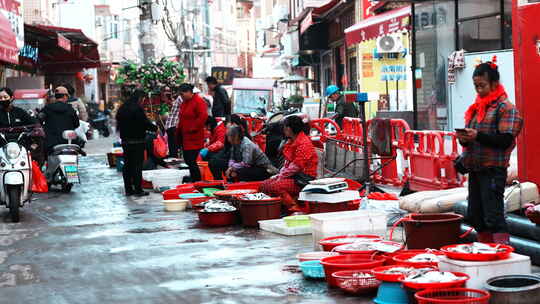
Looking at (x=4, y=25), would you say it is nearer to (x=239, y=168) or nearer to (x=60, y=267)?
(x=239, y=168)

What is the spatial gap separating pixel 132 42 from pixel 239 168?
68958 millimetres

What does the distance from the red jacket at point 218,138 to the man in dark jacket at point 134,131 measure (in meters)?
1.02

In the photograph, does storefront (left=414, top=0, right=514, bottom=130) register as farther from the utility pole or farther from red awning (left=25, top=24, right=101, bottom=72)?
red awning (left=25, top=24, right=101, bottom=72)

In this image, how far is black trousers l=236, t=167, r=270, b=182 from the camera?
13.2 meters

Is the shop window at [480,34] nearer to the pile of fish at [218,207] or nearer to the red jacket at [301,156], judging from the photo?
the red jacket at [301,156]

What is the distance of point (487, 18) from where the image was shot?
54.2 feet

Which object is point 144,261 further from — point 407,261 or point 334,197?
point 407,261

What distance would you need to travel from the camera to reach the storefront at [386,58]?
20547 mm

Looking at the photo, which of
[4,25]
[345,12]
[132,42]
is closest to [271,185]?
[4,25]

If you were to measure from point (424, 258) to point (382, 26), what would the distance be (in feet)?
47.2

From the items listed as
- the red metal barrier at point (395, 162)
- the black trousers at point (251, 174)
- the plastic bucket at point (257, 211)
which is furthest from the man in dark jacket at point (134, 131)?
the plastic bucket at point (257, 211)

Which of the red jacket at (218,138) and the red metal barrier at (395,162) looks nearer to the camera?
the red metal barrier at (395,162)

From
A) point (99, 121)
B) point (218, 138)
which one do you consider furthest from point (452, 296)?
point (99, 121)

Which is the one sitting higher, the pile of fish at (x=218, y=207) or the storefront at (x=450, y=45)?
the storefront at (x=450, y=45)
